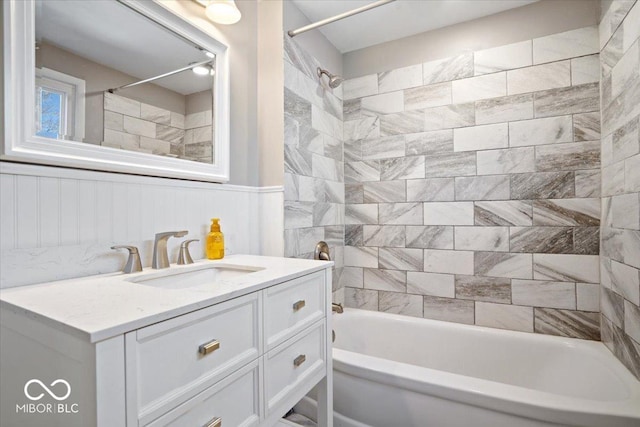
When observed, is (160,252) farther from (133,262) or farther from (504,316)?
(504,316)

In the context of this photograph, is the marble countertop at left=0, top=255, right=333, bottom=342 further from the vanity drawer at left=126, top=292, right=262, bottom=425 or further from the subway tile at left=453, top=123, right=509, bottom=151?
the subway tile at left=453, top=123, right=509, bottom=151

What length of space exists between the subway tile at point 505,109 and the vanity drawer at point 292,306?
Answer: 154 cm

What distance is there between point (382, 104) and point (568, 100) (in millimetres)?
1114

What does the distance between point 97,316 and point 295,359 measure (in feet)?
2.16

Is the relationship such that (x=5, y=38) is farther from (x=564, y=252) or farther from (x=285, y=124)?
(x=564, y=252)

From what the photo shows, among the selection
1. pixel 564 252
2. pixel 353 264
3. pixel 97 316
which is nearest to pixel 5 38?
pixel 97 316

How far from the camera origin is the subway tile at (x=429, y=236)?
214 cm

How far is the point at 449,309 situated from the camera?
7.01ft

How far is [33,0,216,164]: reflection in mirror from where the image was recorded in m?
0.99

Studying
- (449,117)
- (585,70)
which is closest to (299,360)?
(449,117)

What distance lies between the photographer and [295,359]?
109 centimetres

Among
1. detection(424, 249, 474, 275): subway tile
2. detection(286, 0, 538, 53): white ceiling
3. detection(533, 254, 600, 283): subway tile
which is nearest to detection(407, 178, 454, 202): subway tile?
detection(424, 249, 474, 275): subway tile

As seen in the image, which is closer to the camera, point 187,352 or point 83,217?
point 187,352

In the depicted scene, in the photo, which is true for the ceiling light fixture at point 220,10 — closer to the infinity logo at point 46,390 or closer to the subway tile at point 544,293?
the infinity logo at point 46,390
